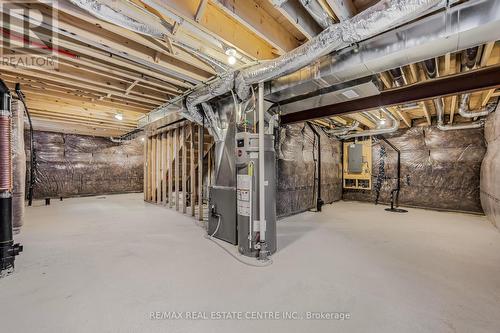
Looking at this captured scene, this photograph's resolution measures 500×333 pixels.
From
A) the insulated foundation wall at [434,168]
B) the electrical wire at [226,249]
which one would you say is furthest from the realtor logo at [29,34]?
the insulated foundation wall at [434,168]

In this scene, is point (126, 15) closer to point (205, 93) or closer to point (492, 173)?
point (205, 93)

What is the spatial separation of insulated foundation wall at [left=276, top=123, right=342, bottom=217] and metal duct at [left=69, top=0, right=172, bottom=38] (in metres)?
2.85

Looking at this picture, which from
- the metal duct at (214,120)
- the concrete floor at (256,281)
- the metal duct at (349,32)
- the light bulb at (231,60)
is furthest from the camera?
the metal duct at (214,120)

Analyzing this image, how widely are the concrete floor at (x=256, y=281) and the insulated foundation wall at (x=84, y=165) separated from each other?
441cm

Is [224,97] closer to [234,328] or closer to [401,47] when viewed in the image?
[401,47]

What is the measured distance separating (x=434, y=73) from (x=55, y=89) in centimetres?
538

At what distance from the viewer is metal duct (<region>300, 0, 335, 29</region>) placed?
156 cm

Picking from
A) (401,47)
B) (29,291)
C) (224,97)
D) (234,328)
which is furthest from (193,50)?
(29,291)

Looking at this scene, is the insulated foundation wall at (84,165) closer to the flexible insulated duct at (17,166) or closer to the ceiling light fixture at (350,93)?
the flexible insulated duct at (17,166)

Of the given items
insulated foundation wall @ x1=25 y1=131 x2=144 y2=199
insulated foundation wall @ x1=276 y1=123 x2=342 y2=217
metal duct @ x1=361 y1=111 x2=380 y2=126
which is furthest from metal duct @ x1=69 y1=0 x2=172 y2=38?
insulated foundation wall @ x1=25 y1=131 x2=144 y2=199

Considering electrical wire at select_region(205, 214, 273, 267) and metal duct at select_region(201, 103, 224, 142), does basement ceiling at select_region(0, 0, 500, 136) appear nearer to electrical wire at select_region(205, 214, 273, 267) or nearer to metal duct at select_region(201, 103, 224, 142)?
metal duct at select_region(201, 103, 224, 142)

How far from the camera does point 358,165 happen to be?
6.46 meters

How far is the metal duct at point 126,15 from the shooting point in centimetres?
151

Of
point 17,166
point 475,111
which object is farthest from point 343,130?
point 17,166
